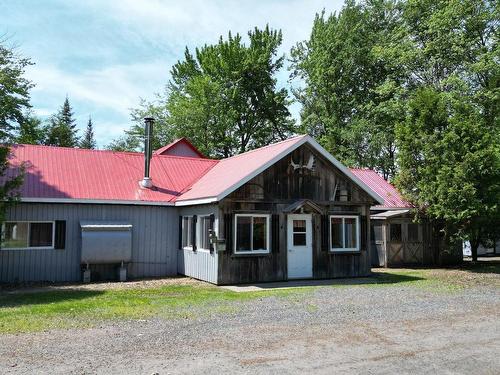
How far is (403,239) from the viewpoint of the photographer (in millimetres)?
22344

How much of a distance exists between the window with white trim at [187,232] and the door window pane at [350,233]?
5650mm

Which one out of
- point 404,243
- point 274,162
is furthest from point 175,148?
point 404,243

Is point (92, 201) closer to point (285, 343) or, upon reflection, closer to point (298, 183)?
point (298, 183)

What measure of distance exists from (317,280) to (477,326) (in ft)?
24.8

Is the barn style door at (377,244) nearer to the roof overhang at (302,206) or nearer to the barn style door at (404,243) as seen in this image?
the barn style door at (404,243)

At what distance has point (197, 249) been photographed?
54.2ft

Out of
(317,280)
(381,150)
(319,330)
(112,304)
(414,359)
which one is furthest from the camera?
(381,150)


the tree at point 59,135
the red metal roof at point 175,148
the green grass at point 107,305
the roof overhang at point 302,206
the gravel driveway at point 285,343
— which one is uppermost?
the tree at point 59,135

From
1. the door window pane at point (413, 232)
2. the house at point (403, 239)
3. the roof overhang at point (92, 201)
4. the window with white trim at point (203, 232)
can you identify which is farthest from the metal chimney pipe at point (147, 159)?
the door window pane at point (413, 232)

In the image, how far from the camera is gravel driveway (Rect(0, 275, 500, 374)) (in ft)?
21.4

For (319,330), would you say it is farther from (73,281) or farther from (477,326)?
(73,281)

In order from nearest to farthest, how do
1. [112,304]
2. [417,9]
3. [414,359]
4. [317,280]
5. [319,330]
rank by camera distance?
1. [414,359]
2. [319,330]
3. [112,304]
4. [317,280]
5. [417,9]

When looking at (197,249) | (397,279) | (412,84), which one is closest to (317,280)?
(397,279)

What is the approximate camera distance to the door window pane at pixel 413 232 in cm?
2255
